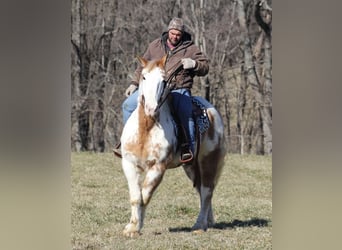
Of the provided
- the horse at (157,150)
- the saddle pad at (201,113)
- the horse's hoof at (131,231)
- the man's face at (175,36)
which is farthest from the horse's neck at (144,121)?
the horse's hoof at (131,231)

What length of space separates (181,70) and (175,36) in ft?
0.55

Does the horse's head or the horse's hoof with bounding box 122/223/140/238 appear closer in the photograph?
the horse's head

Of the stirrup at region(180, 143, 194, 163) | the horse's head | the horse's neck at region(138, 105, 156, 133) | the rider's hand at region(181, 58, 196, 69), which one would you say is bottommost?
the stirrup at region(180, 143, 194, 163)

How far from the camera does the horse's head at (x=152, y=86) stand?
3.08 meters

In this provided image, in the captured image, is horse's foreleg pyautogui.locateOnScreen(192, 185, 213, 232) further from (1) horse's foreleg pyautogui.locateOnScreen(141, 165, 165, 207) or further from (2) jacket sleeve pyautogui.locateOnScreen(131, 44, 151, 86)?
(2) jacket sleeve pyautogui.locateOnScreen(131, 44, 151, 86)

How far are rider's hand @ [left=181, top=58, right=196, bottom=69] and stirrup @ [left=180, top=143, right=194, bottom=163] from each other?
369 millimetres

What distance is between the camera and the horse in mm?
3125

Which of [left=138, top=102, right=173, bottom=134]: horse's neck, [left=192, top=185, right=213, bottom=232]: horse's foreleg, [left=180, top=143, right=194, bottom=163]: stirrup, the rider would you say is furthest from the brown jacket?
[left=192, top=185, right=213, bottom=232]: horse's foreleg

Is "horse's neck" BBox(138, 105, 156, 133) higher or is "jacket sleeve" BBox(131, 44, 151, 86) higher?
"jacket sleeve" BBox(131, 44, 151, 86)
